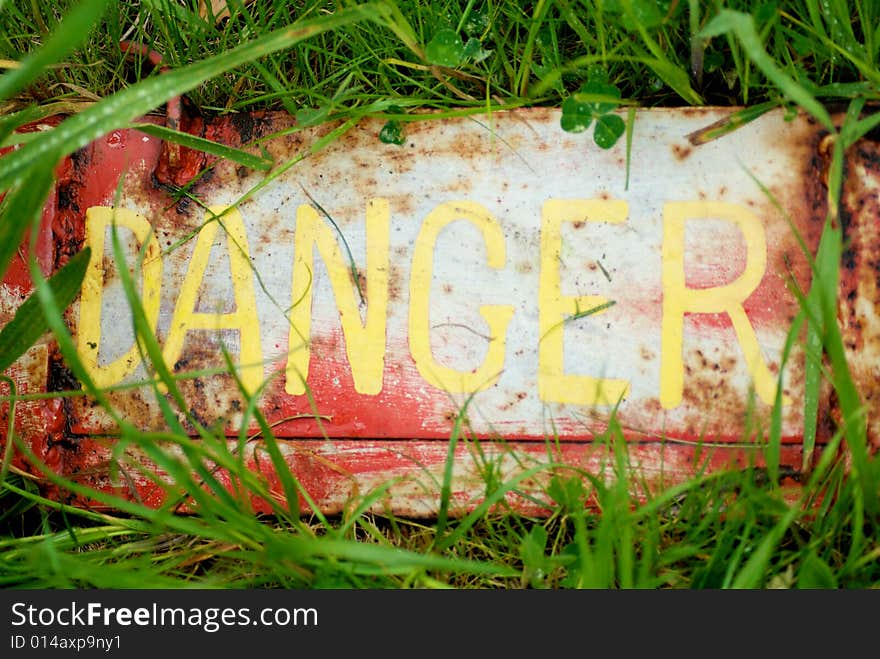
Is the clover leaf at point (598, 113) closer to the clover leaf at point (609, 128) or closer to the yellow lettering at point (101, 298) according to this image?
the clover leaf at point (609, 128)

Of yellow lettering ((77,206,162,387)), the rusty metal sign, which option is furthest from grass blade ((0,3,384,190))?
yellow lettering ((77,206,162,387))

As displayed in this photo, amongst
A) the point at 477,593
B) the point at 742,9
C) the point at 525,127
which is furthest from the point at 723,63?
the point at 477,593

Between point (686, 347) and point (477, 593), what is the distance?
54 cm

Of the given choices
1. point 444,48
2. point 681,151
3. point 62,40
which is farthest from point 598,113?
point 62,40

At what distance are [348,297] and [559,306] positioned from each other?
38 centimetres

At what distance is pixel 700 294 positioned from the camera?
4.00 ft

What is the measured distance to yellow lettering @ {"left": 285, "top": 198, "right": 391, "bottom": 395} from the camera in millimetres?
1268

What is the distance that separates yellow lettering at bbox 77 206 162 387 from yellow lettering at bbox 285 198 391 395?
266 millimetres

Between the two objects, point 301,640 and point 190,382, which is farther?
point 190,382

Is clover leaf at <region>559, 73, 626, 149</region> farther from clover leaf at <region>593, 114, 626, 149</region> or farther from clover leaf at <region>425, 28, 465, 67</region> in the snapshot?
clover leaf at <region>425, 28, 465, 67</region>

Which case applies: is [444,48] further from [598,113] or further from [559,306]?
[559,306]

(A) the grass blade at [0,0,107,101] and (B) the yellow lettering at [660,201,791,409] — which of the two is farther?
(B) the yellow lettering at [660,201,791,409]

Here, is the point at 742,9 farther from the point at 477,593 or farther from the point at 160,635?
the point at 160,635

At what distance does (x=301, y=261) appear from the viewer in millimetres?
1291
